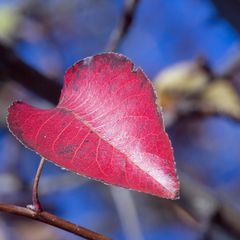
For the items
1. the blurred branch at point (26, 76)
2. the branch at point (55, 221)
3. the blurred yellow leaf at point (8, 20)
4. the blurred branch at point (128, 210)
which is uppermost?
the blurred yellow leaf at point (8, 20)

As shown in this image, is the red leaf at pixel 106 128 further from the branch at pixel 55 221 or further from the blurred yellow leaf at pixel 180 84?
the blurred yellow leaf at pixel 180 84

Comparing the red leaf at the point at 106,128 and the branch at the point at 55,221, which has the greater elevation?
the red leaf at the point at 106,128

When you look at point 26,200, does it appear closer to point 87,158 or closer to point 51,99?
point 51,99

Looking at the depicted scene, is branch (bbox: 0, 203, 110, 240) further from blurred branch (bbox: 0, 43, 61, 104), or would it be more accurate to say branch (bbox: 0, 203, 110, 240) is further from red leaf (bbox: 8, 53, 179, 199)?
blurred branch (bbox: 0, 43, 61, 104)

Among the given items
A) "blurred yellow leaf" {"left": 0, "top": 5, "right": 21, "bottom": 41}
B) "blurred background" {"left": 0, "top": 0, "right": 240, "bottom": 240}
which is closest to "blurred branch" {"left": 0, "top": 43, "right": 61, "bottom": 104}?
"blurred background" {"left": 0, "top": 0, "right": 240, "bottom": 240}

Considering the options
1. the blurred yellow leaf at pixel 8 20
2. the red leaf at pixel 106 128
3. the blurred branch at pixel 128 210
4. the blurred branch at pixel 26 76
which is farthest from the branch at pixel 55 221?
the blurred yellow leaf at pixel 8 20

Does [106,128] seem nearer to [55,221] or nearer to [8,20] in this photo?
[55,221]

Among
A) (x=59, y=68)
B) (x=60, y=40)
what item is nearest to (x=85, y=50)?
(x=60, y=40)
